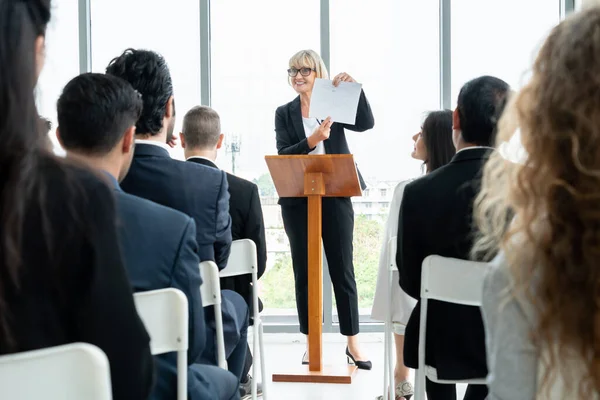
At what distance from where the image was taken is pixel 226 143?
600 cm

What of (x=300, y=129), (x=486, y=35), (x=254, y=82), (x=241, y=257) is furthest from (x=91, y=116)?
(x=486, y=35)

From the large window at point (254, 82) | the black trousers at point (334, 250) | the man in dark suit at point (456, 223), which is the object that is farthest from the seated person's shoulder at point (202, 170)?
the large window at point (254, 82)

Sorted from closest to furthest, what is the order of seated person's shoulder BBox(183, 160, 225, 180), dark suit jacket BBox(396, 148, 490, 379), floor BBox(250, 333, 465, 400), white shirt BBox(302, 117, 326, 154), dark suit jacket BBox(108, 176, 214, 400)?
dark suit jacket BBox(108, 176, 214, 400) → dark suit jacket BBox(396, 148, 490, 379) → seated person's shoulder BBox(183, 160, 225, 180) → floor BBox(250, 333, 465, 400) → white shirt BBox(302, 117, 326, 154)

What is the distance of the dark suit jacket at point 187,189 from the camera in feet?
8.65

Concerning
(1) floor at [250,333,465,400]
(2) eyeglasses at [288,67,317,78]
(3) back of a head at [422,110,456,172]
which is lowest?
(1) floor at [250,333,465,400]

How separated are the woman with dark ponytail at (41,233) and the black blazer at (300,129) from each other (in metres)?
3.40

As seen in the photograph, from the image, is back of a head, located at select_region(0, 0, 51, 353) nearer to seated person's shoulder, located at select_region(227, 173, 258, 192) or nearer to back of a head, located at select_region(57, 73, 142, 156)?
back of a head, located at select_region(57, 73, 142, 156)

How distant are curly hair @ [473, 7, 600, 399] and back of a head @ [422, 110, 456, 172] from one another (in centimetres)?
234

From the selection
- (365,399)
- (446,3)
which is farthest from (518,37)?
(365,399)

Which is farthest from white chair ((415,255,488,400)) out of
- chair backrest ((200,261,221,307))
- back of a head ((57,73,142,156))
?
back of a head ((57,73,142,156))

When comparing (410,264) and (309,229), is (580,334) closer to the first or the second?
(410,264)

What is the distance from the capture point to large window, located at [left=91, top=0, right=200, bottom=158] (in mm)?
5992

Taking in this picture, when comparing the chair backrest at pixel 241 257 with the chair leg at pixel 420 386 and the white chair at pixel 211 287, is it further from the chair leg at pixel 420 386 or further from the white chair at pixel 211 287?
the chair leg at pixel 420 386

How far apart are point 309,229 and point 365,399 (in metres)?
1.03
